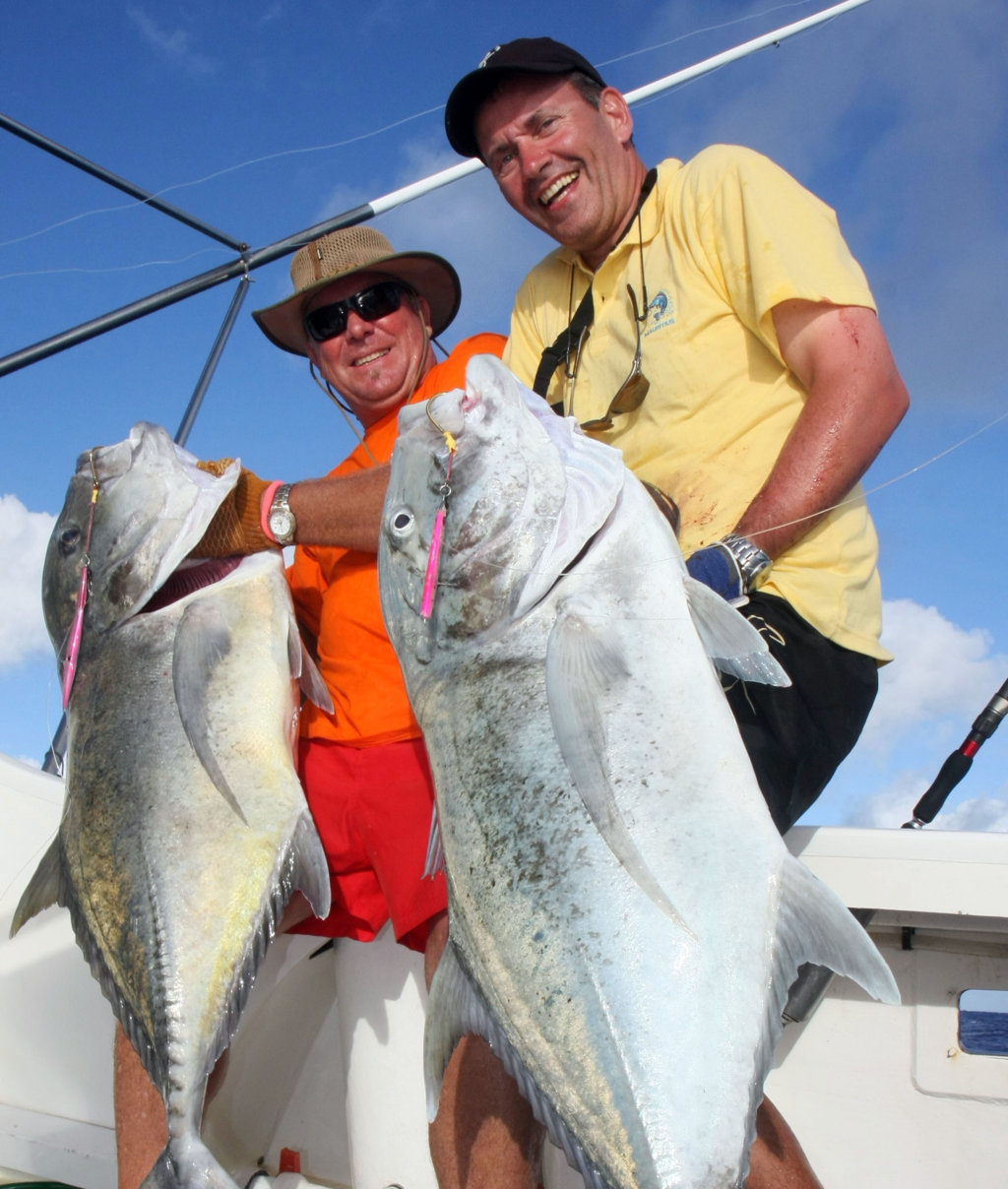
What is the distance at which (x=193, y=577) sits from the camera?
252 centimetres

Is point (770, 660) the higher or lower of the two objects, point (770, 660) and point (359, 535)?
the lower

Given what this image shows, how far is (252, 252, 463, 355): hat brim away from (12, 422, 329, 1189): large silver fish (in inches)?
33.9

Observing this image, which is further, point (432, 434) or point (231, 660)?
point (231, 660)

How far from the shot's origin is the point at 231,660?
2227 millimetres

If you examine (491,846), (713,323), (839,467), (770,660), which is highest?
(713,323)

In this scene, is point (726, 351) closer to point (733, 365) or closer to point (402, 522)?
point (733, 365)

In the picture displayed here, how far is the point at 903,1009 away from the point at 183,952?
6.43 ft

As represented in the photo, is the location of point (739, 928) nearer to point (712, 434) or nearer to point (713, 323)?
point (712, 434)

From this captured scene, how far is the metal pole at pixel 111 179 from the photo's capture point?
4.79 metres

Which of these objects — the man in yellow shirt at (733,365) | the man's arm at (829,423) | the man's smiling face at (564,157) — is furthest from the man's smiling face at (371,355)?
the man's arm at (829,423)

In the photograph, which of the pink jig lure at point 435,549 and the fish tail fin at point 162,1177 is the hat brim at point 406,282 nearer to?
the pink jig lure at point 435,549

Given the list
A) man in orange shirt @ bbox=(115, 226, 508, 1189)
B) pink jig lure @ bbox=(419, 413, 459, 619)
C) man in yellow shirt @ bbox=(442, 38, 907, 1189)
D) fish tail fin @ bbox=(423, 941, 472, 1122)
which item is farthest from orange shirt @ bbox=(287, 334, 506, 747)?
fish tail fin @ bbox=(423, 941, 472, 1122)

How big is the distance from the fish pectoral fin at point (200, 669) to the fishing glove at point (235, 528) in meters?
0.25

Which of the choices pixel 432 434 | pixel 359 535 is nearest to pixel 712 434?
pixel 432 434
